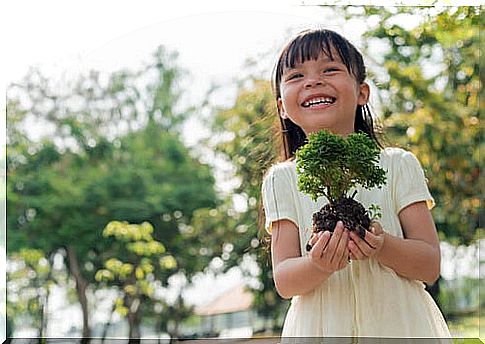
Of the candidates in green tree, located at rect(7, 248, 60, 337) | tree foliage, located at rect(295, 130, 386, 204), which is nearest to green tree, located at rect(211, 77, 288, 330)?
green tree, located at rect(7, 248, 60, 337)

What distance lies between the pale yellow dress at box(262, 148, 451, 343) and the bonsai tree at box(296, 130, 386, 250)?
9cm

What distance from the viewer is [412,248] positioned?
1426mm

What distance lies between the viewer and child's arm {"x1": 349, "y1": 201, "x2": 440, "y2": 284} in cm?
140

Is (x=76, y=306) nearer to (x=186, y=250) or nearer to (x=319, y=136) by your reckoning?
(x=186, y=250)

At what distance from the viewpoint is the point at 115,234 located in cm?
359

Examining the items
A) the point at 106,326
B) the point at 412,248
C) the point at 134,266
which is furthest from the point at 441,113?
the point at 412,248

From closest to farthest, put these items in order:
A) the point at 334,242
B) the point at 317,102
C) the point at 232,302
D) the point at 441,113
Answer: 1. the point at 334,242
2. the point at 317,102
3. the point at 441,113
4. the point at 232,302

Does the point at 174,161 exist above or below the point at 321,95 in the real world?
above

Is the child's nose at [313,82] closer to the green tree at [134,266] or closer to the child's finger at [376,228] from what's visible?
the child's finger at [376,228]

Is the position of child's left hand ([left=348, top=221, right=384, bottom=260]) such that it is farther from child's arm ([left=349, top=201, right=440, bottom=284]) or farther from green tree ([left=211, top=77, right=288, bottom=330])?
green tree ([left=211, top=77, right=288, bottom=330])

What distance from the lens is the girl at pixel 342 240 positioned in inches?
55.4

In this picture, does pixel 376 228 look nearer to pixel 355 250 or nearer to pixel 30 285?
pixel 355 250

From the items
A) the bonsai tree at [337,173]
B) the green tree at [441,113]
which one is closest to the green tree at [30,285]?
the green tree at [441,113]

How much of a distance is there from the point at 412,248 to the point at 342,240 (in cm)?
14
